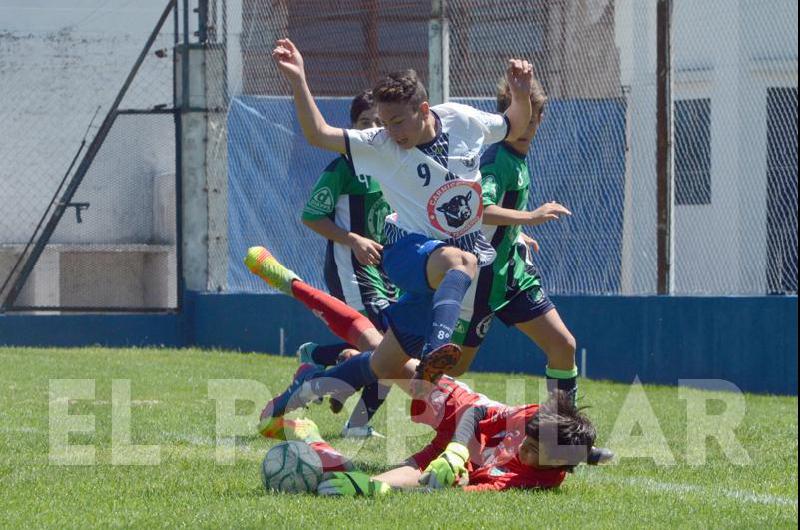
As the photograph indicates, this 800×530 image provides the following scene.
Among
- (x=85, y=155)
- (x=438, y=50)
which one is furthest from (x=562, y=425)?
(x=85, y=155)

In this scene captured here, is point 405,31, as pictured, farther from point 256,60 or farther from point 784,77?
point 784,77

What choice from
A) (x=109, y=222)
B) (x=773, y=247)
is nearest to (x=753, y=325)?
(x=773, y=247)

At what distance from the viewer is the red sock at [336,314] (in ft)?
22.1

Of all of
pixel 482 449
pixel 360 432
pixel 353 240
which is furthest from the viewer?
pixel 360 432

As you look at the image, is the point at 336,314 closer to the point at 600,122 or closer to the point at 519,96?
the point at 519,96

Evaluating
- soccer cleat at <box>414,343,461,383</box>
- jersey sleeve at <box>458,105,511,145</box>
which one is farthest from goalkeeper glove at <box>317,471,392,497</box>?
jersey sleeve at <box>458,105,511,145</box>

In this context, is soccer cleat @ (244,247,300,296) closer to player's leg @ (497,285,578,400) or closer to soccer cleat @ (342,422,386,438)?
soccer cleat @ (342,422,386,438)

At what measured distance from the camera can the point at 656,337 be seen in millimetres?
11953

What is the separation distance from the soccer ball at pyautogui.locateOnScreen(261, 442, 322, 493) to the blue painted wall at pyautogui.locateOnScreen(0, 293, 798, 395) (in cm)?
659

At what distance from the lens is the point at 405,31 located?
1405 cm

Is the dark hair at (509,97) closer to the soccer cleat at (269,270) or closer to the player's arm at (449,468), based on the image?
the soccer cleat at (269,270)

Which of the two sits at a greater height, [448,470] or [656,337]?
[656,337]

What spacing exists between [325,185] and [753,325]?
5.33 metres

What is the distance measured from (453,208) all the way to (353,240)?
111 cm
